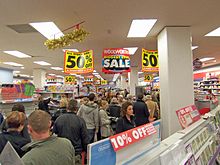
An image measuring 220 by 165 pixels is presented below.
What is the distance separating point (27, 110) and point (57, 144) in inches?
172

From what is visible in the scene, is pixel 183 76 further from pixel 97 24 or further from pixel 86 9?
pixel 86 9

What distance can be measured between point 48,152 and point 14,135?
102 centimetres

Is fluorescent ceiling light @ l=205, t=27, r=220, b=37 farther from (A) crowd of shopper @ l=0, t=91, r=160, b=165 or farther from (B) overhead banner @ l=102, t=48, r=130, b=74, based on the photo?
(A) crowd of shopper @ l=0, t=91, r=160, b=165

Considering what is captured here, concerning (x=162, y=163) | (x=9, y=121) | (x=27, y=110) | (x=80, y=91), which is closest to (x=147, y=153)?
(x=162, y=163)

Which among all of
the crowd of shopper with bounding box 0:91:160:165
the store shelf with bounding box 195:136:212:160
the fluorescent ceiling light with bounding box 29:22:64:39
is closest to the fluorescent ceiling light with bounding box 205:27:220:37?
the crowd of shopper with bounding box 0:91:160:165

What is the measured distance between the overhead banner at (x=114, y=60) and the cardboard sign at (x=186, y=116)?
522 cm

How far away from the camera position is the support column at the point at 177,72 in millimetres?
6328

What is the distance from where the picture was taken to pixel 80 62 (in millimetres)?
8438

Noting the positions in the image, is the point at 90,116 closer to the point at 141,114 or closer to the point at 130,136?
the point at 141,114

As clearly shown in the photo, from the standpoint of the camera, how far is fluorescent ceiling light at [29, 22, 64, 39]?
5902 millimetres

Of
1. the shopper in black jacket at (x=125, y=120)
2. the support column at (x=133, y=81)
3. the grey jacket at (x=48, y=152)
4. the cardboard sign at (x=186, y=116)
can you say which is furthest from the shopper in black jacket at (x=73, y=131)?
the support column at (x=133, y=81)

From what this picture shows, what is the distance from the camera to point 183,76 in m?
6.40

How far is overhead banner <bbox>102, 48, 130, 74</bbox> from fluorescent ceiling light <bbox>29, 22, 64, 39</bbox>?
206 cm

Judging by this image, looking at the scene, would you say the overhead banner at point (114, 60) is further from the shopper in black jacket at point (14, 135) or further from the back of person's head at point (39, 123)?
the back of person's head at point (39, 123)
